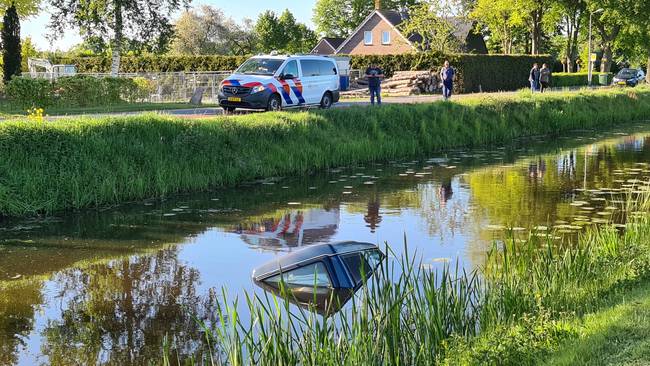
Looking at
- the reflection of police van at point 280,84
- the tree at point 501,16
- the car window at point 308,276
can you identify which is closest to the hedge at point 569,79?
the tree at point 501,16

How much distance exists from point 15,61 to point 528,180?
91.7 ft

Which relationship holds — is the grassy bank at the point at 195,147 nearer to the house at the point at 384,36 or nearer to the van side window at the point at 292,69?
the van side window at the point at 292,69

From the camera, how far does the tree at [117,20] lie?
40156 millimetres

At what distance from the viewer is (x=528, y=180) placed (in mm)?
17328

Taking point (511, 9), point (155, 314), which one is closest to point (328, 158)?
point (155, 314)

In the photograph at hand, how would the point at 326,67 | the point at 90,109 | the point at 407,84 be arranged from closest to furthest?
the point at 326,67 < the point at 90,109 < the point at 407,84

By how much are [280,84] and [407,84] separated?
20094 millimetres

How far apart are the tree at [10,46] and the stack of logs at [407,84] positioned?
16297mm

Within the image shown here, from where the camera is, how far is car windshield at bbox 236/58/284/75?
77.3ft

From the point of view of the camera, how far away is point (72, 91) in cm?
2838

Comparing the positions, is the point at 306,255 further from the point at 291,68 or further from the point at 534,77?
the point at 534,77

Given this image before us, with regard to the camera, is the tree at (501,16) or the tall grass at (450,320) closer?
the tall grass at (450,320)

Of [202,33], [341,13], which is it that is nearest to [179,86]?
[202,33]

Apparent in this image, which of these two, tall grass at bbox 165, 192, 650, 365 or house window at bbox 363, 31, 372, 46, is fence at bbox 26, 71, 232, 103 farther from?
house window at bbox 363, 31, 372, 46
